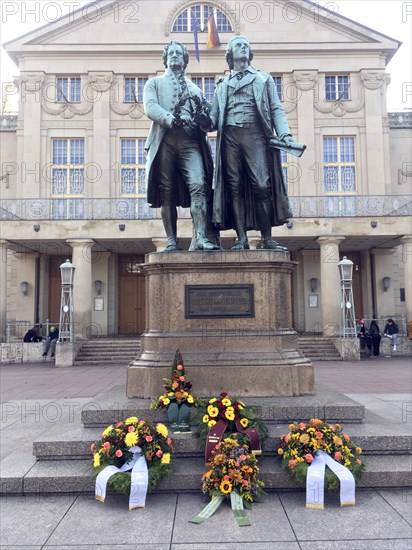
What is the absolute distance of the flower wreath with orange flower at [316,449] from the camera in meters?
4.23

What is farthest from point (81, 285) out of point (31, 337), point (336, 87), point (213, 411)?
point (213, 411)

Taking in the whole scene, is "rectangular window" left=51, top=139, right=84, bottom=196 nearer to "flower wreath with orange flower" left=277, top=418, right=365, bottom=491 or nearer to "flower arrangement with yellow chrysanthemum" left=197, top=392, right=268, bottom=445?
"flower arrangement with yellow chrysanthemum" left=197, top=392, right=268, bottom=445

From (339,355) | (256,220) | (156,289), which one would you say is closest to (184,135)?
(256,220)

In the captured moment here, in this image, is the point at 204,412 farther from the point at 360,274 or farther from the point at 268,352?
the point at 360,274

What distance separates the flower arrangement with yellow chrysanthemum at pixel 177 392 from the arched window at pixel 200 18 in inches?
1130

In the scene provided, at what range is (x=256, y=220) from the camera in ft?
22.0

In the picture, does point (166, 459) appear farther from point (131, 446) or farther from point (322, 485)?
point (322, 485)

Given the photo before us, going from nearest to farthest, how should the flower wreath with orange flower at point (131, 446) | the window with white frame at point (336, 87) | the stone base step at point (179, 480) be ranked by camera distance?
the flower wreath with orange flower at point (131, 446) < the stone base step at point (179, 480) < the window with white frame at point (336, 87)

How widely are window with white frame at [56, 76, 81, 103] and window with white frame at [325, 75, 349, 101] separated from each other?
47.1 ft

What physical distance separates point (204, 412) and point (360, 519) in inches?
65.9

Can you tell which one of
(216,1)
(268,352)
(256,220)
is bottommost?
(268,352)

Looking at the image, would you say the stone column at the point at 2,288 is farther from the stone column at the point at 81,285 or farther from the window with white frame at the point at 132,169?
the window with white frame at the point at 132,169

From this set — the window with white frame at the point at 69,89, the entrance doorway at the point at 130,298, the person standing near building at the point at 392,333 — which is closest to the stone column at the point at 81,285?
the entrance doorway at the point at 130,298

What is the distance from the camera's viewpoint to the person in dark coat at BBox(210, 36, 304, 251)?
6387mm
